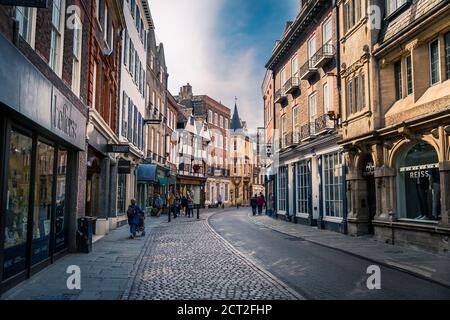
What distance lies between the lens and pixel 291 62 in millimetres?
25672

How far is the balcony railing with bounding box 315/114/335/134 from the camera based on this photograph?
1878 cm

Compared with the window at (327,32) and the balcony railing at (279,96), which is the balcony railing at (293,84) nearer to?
the balcony railing at (279,96)

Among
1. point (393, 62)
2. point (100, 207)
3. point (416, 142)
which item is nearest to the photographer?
point (416, 142)

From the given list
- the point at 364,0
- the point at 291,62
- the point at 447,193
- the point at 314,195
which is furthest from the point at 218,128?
the point at 447,193

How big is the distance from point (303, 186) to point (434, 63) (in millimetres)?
11689

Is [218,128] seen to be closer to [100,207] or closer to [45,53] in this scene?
[100,207]

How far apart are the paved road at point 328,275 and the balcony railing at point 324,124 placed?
21.6 feet

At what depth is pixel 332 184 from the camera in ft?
62.8

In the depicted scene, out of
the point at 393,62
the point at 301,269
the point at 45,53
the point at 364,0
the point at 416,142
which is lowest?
the point at 301,269

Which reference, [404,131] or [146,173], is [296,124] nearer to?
[146,173]

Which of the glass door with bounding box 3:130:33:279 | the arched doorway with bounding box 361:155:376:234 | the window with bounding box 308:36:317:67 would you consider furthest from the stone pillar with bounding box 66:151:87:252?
the window with bounding box 308:36:317:67

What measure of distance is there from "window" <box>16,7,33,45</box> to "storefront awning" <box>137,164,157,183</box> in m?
18.7

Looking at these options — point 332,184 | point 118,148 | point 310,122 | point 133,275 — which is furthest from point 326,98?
point 133,275
